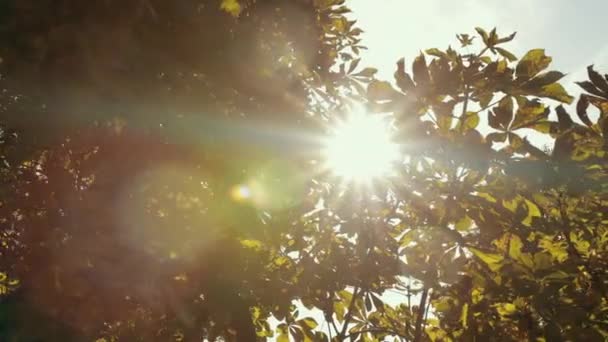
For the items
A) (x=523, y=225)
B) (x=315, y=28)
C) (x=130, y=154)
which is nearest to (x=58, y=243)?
(x=130, y=154)

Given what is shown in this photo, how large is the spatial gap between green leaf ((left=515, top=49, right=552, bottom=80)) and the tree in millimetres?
22

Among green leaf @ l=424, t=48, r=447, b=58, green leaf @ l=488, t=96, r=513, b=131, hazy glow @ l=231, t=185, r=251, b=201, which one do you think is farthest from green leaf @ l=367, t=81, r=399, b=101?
hazy glow @ l=231, t=185, r=251, b=201

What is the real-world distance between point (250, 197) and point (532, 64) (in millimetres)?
1765

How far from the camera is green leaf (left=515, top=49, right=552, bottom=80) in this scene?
7.08 ft

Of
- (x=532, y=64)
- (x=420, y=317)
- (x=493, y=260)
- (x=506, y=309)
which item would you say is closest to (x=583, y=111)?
(x=532, y=64)

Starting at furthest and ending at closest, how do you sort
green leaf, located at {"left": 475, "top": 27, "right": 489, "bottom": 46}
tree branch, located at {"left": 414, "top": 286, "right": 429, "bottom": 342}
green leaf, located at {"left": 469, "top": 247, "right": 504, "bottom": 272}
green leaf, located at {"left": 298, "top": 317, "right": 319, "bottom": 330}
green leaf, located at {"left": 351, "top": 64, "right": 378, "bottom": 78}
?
1. green leaf, located at {"left": 351, "top": 64, "right": 378, "bottom": 78}
2. green leaf, located at {"left": 298, "top": 317, "right": 319, "bottom": 330}
3. green leaf, located at {"left": 475, "top": 27, "right": 489, "bottom": 46}
4. tree branch, located at {"left": 414, "top": 286, "right": 429, "bottom": 342}
5. green leaf, located at {"left": 469, "top": 247, "right": 504, "bottom": 272}

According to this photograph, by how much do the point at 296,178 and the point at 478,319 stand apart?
4.34 ft

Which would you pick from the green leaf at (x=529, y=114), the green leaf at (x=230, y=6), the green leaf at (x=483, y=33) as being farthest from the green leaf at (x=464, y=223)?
the green leaf at (x=230, y=6)

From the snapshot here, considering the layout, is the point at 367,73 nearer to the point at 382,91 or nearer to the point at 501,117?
the point at 382,91

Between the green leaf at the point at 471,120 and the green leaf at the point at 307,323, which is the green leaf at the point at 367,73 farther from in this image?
the green leaf at the point at 307,323

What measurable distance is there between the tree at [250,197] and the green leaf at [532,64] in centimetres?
2

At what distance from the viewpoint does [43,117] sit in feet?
7.78

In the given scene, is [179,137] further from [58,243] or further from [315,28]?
[315,28]

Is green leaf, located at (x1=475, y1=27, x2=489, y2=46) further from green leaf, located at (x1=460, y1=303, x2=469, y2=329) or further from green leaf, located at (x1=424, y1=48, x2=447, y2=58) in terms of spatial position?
green leaf, located at (x1=460, y1=303, x2=469, y2=329)
